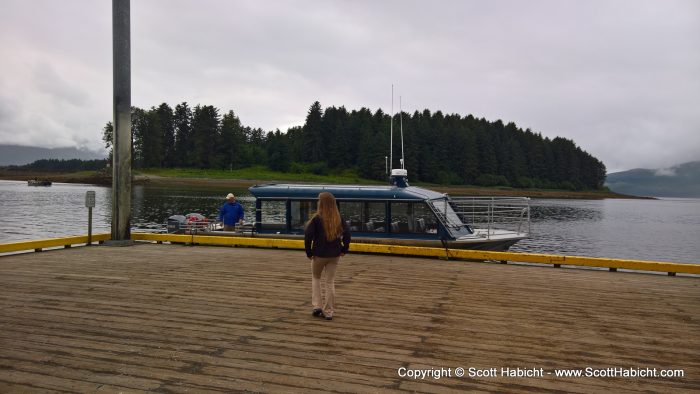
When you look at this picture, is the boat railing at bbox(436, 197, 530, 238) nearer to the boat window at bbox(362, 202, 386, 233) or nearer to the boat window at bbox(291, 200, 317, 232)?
the boat window at bbox(362, 202, 386, 233)

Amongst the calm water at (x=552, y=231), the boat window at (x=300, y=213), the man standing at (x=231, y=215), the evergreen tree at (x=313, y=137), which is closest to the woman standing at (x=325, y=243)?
the boat window at (x=300, y=213)

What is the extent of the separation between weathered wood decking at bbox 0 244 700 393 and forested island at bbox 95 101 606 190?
106 m

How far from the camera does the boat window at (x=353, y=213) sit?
15537 millimetres

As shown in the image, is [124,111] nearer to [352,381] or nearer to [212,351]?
[212,351]

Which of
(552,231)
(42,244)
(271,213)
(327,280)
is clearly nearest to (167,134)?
(552,231)

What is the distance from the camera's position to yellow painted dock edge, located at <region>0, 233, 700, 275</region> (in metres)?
11.1

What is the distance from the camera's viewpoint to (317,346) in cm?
561

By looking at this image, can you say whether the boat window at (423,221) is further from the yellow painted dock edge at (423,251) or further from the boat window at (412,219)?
the yellow painted dock edge at (423,251)

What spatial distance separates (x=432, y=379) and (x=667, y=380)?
2506 mm

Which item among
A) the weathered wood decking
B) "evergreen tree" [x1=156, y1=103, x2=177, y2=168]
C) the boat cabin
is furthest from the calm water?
"evergreen tree" [x1=156, y1=103, x2=177, y2=168]

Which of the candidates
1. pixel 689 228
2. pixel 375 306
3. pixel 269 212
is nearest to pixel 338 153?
pixel 689 228

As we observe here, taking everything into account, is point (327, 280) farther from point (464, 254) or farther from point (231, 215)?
point (231, 215)

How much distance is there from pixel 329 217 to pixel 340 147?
4799 inches

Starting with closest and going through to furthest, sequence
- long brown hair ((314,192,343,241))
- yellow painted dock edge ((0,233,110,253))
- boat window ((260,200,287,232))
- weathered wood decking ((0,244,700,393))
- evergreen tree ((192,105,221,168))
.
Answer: weathered wood decking ((0,244,700,393)) < long brown hair ((314,192,343,241)) < yellow painted dock edge ((0,233,110,253)) < boat window ((260,200,287,232)) < evergreen tree ((192,105,221,168))
